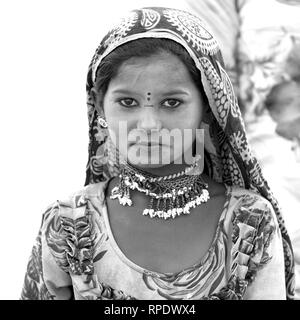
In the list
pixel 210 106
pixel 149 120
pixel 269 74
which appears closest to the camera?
pixel 149 120

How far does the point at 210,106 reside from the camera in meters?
1.59

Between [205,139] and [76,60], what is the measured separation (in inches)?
53.0

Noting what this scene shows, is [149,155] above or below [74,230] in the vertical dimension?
above

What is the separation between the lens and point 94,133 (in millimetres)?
1727

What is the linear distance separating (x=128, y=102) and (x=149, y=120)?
3.0 inches

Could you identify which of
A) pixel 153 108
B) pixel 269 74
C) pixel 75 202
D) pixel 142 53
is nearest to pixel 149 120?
pixel 153 108

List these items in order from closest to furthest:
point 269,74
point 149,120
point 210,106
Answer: point 149,120
point 210,106
point 269,74

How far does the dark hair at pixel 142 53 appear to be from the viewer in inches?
58.6

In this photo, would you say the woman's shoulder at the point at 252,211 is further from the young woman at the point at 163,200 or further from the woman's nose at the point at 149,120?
the woman's nose at the point at 149,120

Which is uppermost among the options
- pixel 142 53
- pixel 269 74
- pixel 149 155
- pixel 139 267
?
pixel 269 74

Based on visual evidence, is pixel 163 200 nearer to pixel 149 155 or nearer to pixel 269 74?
pixel 149 155

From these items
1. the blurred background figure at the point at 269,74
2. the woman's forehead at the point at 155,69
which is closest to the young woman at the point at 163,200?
the woman's forehead at the point at 155,69
